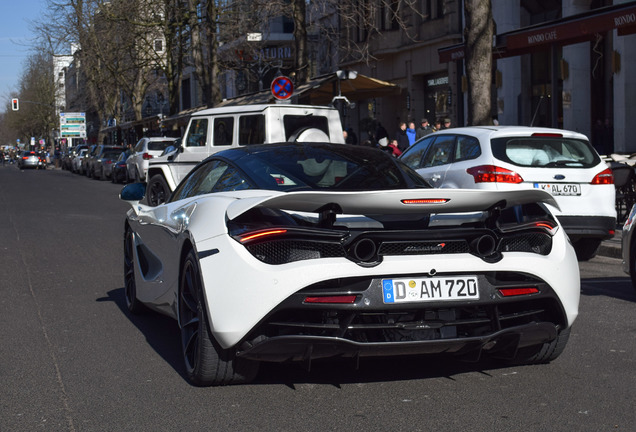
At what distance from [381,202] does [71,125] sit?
83.6 metres

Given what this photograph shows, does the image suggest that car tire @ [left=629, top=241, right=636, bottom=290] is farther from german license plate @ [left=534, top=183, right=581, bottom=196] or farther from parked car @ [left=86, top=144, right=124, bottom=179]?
parked car @ [left=86, top=144, right=124, bottom=179]

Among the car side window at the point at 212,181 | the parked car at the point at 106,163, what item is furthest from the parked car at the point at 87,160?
the car side window at the point at 212,181

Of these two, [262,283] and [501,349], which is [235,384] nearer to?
[262,283]

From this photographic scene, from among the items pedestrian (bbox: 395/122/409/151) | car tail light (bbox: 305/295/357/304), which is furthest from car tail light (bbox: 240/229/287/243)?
pedestrian (bbox: 395/122/409/151)

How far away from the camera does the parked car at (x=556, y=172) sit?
11.1 m

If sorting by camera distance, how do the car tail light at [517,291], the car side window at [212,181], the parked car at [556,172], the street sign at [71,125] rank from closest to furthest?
the car tail light at [517,291]
the car side window at [212,181]
the parked car at [556,172]
the street sign at [71,125]

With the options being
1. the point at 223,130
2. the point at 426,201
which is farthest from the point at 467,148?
the point at 223,130

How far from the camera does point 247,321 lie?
476cm

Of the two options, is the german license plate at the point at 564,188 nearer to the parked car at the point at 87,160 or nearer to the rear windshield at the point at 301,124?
the rear windshield at the point at 301,124

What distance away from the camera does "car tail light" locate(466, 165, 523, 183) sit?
11141 millimetres

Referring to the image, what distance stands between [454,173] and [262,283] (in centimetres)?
752

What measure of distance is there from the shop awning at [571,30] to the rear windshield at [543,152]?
186 inches

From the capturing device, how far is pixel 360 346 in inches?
187

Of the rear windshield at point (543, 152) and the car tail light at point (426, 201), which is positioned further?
the rear windshield at point (543, 152)
